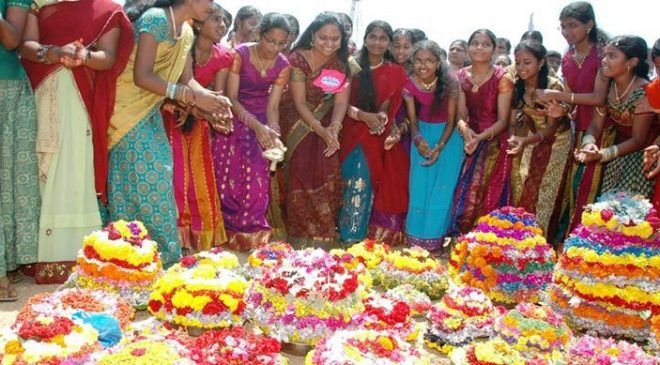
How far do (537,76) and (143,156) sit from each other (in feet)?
14.6

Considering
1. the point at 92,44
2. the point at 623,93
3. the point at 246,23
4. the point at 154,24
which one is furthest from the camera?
the point at 246,23

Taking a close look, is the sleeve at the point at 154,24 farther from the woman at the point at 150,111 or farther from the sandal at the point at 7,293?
the sandal at the point at 7,293

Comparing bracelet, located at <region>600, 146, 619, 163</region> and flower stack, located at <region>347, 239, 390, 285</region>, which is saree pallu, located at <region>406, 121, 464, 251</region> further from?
bracelet, located at <region>600, 146, 619, 163</region>

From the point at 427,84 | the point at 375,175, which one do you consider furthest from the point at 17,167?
the point at 427,84

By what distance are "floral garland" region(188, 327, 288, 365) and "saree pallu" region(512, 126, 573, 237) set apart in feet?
14.7

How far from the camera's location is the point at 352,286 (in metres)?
4.47

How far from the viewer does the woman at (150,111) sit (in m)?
5.45

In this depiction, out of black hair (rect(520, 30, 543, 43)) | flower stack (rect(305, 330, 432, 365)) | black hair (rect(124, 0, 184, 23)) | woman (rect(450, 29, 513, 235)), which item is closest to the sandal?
black hair (rect(124, 0, 184, 23))

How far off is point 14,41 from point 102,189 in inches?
53.1

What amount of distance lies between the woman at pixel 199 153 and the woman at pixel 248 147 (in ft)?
0.56

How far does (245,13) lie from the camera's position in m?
8.14

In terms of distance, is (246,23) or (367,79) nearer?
(367,79)

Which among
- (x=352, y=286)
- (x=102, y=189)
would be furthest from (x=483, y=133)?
(x=102, y=189)

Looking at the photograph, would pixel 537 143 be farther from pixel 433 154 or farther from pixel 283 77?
pixel 283 77
